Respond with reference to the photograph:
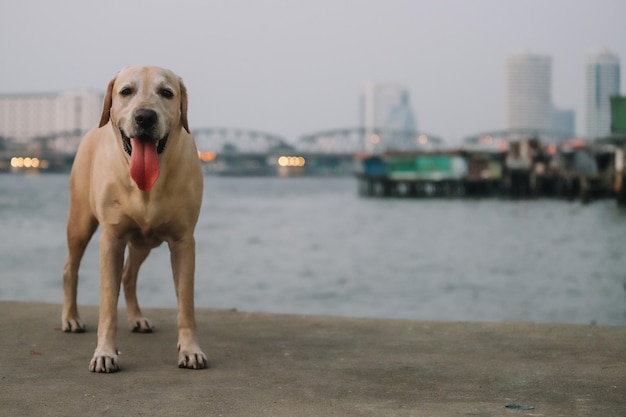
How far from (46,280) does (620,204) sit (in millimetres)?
50537

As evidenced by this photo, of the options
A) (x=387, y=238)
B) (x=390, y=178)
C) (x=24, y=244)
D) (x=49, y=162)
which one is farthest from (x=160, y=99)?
(x=49, y=162)

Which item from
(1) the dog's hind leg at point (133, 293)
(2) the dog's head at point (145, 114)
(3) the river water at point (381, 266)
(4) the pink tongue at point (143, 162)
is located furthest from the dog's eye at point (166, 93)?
(3) the river water at point (381, 266)

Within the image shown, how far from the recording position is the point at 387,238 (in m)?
48.7

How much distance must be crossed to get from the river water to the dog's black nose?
50.5ft

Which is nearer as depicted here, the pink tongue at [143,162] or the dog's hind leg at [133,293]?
the pink tongue at [143,162]

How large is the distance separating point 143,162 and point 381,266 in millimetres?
29091

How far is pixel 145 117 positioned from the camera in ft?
15.3

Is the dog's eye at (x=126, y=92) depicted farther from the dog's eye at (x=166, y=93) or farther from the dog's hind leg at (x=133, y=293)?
the dog's hind leg at (x=133, y=293)

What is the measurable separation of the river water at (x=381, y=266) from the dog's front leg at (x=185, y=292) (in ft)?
48.3

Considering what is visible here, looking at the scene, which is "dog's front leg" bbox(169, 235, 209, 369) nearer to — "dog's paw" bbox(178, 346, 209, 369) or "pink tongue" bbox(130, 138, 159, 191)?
"dog's paw" bbox(178, 346, 209, 369)

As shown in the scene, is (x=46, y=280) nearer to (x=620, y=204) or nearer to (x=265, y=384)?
(x=265, y=384)

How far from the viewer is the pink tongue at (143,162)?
4.79 metres

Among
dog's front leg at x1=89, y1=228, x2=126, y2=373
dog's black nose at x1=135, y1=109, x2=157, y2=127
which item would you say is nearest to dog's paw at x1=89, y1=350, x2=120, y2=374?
dog's front leg at x1=89, y1=228, x2=126, y2=373

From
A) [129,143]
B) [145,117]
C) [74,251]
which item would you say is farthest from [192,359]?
[74,251]
